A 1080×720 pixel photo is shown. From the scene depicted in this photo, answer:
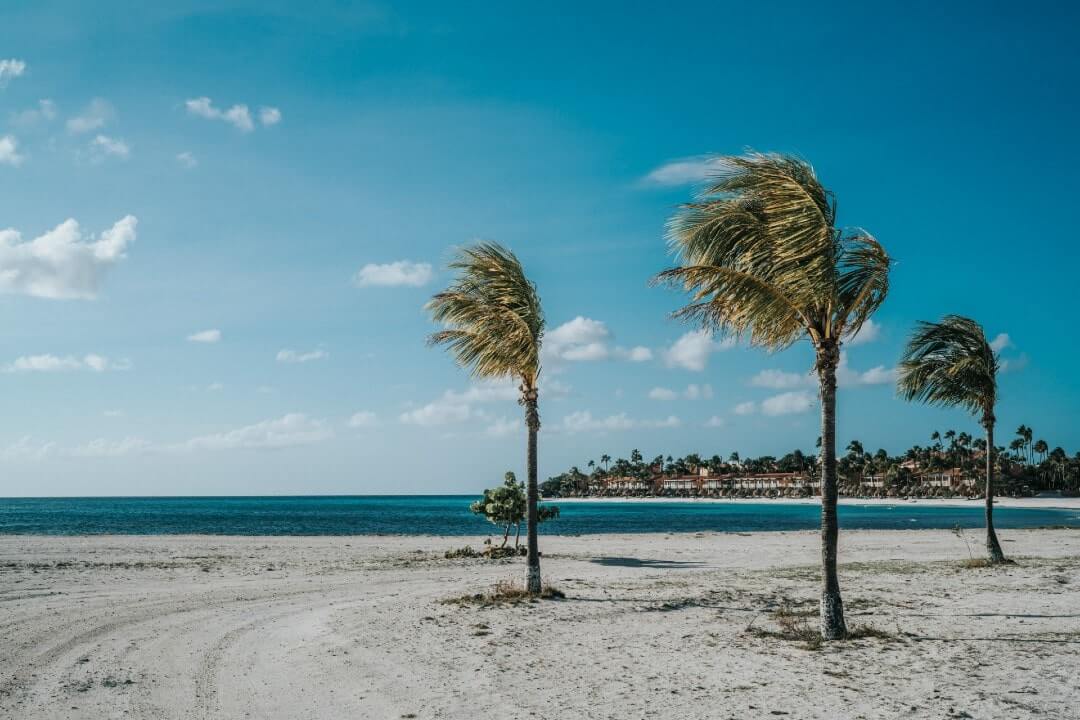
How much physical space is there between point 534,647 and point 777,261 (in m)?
6.17

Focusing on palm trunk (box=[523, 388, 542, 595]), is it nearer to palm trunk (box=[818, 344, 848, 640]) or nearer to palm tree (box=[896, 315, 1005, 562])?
palm trunk (box=[818, 344, 848, 640])

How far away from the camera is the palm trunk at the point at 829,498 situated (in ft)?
33.1

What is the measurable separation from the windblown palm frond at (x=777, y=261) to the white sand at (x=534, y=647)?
4.38 meters

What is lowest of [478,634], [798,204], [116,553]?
[116,553]

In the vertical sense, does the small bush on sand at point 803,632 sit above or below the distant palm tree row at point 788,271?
below

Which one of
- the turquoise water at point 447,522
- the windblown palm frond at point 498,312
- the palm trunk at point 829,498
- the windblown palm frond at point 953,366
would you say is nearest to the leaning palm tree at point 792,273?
the palm trunk at point 829,498

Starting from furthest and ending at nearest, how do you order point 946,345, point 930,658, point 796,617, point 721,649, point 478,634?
point 946,345, point 796,617, point 478,634, point 721,649, point 930,658

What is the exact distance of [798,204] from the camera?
33.0 feet

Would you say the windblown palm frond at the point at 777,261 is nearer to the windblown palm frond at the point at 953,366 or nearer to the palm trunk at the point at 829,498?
the palm trunk at the point at 829,498

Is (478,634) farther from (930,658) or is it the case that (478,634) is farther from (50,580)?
(50,580)

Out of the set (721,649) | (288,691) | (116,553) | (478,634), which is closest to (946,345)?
(721,649)

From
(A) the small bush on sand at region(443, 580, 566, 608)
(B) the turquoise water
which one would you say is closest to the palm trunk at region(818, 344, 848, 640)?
(A) the small bush on sand at region(443, 580, 566, 608)

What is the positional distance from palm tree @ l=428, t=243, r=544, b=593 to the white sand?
295cm

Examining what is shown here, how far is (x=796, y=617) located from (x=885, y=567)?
10207 millimetres
